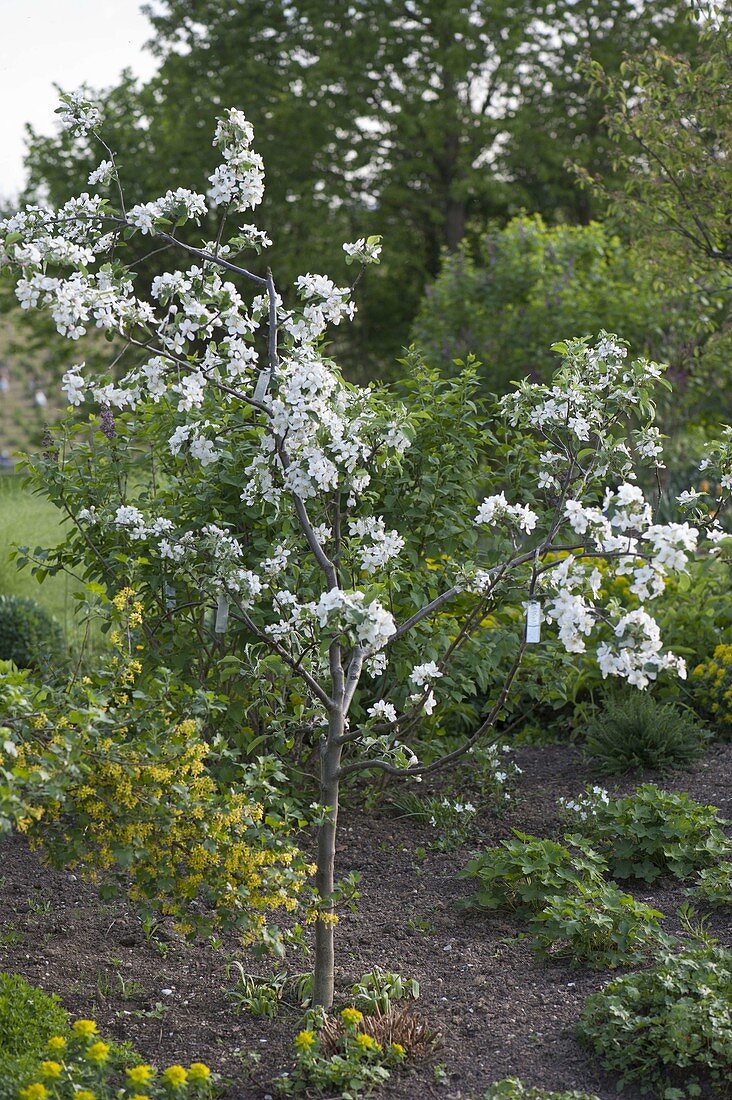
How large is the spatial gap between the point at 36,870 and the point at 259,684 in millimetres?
1265

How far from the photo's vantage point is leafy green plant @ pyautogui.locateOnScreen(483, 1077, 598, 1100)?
2268 mm

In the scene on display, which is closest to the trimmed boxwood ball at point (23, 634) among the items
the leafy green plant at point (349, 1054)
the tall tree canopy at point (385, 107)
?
the leafy green plant at point (349, 1054)

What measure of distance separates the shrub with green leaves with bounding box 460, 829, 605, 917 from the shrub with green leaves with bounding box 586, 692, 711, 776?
1026 mm

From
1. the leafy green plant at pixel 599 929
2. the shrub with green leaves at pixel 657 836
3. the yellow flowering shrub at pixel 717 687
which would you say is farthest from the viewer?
the yellow flowering shrub at pixel 717 687

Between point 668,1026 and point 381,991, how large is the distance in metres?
0.68

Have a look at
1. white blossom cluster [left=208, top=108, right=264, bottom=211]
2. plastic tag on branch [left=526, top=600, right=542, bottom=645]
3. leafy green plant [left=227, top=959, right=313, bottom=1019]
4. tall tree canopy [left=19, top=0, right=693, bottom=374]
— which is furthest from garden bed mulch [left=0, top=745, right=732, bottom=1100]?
tall tree canopy [left=19, top=0, right=693, bottom=374]

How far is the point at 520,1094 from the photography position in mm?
2281

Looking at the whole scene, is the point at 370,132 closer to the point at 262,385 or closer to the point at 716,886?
the point at 262,385

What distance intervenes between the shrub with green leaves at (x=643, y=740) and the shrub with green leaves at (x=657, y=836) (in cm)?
68

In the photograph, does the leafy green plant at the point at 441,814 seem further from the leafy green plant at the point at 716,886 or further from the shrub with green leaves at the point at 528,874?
the leafy green plant at the point at 716,886

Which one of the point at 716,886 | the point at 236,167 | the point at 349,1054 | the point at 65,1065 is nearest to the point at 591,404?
the point at 236,167

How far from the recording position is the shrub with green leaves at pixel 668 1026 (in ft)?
7.69

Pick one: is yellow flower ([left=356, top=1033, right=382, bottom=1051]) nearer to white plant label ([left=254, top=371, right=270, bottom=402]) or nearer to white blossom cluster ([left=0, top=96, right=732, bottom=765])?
white blossom cluster ([left=0, top=96, right=732, bottom=765])

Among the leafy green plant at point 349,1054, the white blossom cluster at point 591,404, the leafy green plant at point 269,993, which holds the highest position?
the white blossom cluster at point 591,404
